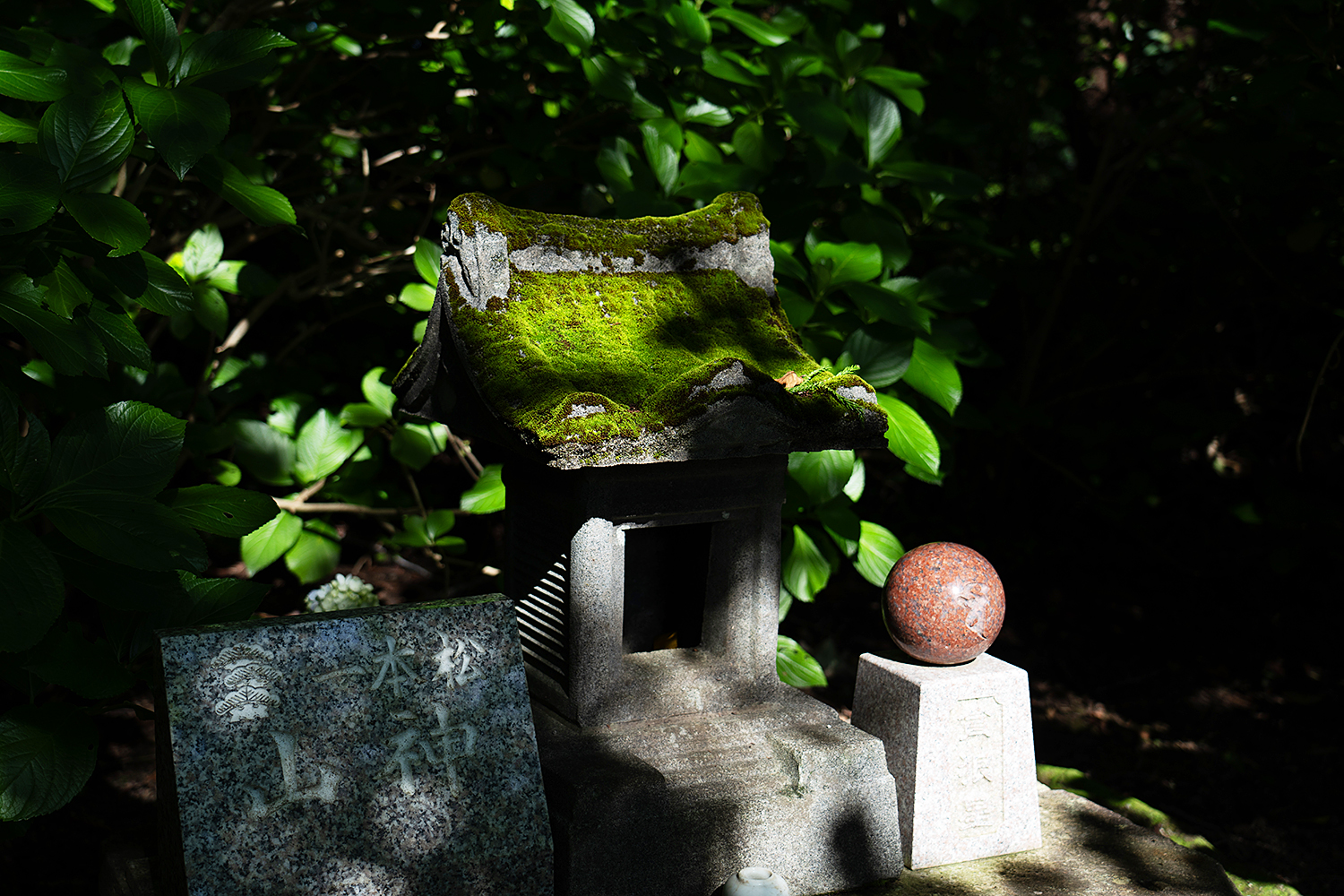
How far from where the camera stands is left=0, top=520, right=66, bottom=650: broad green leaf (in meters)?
1.74

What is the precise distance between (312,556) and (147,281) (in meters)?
1.65

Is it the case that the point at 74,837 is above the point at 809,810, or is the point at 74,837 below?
below

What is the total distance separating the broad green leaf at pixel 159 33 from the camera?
2088 millimetres

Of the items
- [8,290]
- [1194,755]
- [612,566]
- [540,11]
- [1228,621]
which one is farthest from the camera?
[1228,621]

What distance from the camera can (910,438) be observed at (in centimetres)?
335

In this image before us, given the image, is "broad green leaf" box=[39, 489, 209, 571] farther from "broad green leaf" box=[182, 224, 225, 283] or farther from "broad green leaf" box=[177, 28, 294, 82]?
"broad green leaf" box=[182, 224, 225, 283]

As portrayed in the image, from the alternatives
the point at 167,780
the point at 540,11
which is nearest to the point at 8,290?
the point at 167,780

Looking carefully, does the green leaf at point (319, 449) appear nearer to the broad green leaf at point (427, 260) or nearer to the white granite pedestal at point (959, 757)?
the broad green leaf at point (427, 260)

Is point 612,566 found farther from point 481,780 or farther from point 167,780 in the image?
point 167,780

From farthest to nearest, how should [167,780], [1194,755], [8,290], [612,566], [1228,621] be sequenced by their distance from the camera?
[1228,621] → [1194,755] → [612,566] → [167,780] → [8,290]

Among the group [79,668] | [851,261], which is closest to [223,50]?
[79,668]

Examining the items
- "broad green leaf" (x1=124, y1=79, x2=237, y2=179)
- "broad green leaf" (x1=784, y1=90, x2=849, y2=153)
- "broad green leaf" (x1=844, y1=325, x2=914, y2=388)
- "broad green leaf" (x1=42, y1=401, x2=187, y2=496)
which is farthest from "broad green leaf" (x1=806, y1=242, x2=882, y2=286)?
"broad green leaf" (x1=42, y1=401, x2=187, y2=496)

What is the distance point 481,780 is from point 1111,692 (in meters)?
4.29

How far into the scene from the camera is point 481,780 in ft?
8.00
